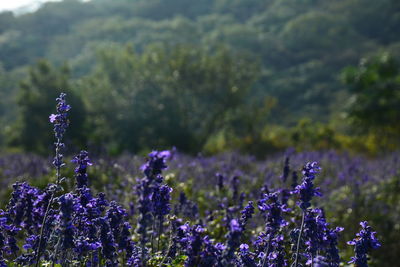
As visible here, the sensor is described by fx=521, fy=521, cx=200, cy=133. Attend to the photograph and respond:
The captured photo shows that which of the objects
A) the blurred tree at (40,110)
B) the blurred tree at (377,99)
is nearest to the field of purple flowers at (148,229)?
the blurred tree at (377,99)

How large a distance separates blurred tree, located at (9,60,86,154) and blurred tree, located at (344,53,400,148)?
1202cm

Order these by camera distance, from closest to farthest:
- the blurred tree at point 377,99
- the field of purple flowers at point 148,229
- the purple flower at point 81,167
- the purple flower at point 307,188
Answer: the field of purple flowers at point 148,229
the purple flower at point 307,188
the purple flower at point 81,167
the blurred tree at point 377,99

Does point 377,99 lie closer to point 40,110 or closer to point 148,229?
point 40,110

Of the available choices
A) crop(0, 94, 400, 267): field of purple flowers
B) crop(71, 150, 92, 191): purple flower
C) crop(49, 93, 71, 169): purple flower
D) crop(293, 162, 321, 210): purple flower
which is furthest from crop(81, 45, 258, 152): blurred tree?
crop(293, 162, 321, 210): purple flower

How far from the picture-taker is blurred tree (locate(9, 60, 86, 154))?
2322 centimetres

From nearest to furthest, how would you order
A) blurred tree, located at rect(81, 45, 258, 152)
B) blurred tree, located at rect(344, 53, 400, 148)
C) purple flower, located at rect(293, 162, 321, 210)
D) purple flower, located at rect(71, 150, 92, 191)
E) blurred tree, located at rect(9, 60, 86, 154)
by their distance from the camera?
purple flower, located at rect(293, 162, 321, 210) < purple flower, located at rect(71, 150, 92, 191) < blurred tree, located at rect(344, 53, 400, 148) < blurred tree, located at rect(81, 45, 258, 152) < blurred tree, located at rect(9, 60, 86, 154)

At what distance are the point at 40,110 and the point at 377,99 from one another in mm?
14935

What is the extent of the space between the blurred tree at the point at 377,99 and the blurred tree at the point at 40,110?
12020 mm

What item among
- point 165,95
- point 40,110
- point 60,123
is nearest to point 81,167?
point 60,123

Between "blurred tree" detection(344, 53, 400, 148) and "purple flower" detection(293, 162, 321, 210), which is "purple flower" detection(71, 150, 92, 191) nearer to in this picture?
"purple flower" detection(293, 162, 321, 210)

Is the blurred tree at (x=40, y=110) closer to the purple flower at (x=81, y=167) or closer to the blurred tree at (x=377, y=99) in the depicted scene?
the blurred tree at (x=377, y=99)

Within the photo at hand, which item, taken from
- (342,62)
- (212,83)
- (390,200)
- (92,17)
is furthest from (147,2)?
(390,200)

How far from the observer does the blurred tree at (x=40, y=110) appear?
76.2ft

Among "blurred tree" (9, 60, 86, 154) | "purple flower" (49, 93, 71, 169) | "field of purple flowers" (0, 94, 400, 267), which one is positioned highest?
"blurred tree" (9, 60, 86, 154)
